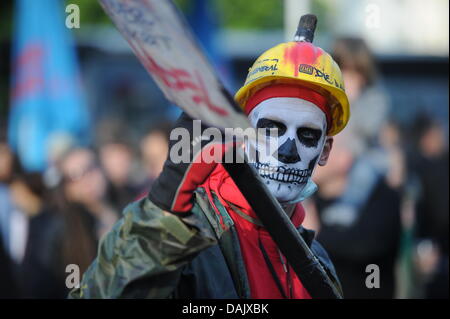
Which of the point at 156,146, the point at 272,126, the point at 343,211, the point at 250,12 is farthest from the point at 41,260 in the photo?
the point at 250,12

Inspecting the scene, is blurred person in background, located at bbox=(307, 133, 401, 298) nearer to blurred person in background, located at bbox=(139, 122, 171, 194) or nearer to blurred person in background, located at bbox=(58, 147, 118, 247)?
blurred person in background, located at bbox=(139, 122, 171, 194)

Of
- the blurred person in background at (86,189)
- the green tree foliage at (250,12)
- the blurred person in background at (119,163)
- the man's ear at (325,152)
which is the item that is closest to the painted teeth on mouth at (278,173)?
the man's ear at (325,152)

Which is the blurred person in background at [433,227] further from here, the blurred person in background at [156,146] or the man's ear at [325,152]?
the man's ear at [325,152]

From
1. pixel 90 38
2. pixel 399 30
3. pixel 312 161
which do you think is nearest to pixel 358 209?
pixel 312 161

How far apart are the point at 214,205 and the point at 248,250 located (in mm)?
182

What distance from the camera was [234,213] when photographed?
9.74 ft

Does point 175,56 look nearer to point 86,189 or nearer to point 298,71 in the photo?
point 298,71

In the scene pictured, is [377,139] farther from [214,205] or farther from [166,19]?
[166,19]

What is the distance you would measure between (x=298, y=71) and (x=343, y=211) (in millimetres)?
2807

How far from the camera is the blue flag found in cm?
993

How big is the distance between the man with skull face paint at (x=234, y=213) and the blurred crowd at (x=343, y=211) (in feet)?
7.73

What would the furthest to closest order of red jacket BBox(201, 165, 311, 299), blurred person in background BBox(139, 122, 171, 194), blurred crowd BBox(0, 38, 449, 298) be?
blurred person in background BBox(139, 122, 171, 194) < blurred crowd BBox(0, 38, 449, 298) < red jacket BBox(201, 165, 311, 299)

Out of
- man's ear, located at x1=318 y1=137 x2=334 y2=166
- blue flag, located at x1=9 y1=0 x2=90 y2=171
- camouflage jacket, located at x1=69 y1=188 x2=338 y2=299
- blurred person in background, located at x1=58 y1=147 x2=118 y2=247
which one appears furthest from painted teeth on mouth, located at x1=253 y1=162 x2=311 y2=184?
blue flag, located at x1=9 y1=0 x2=90 y2=171

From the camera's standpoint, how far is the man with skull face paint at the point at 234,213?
233 cm
